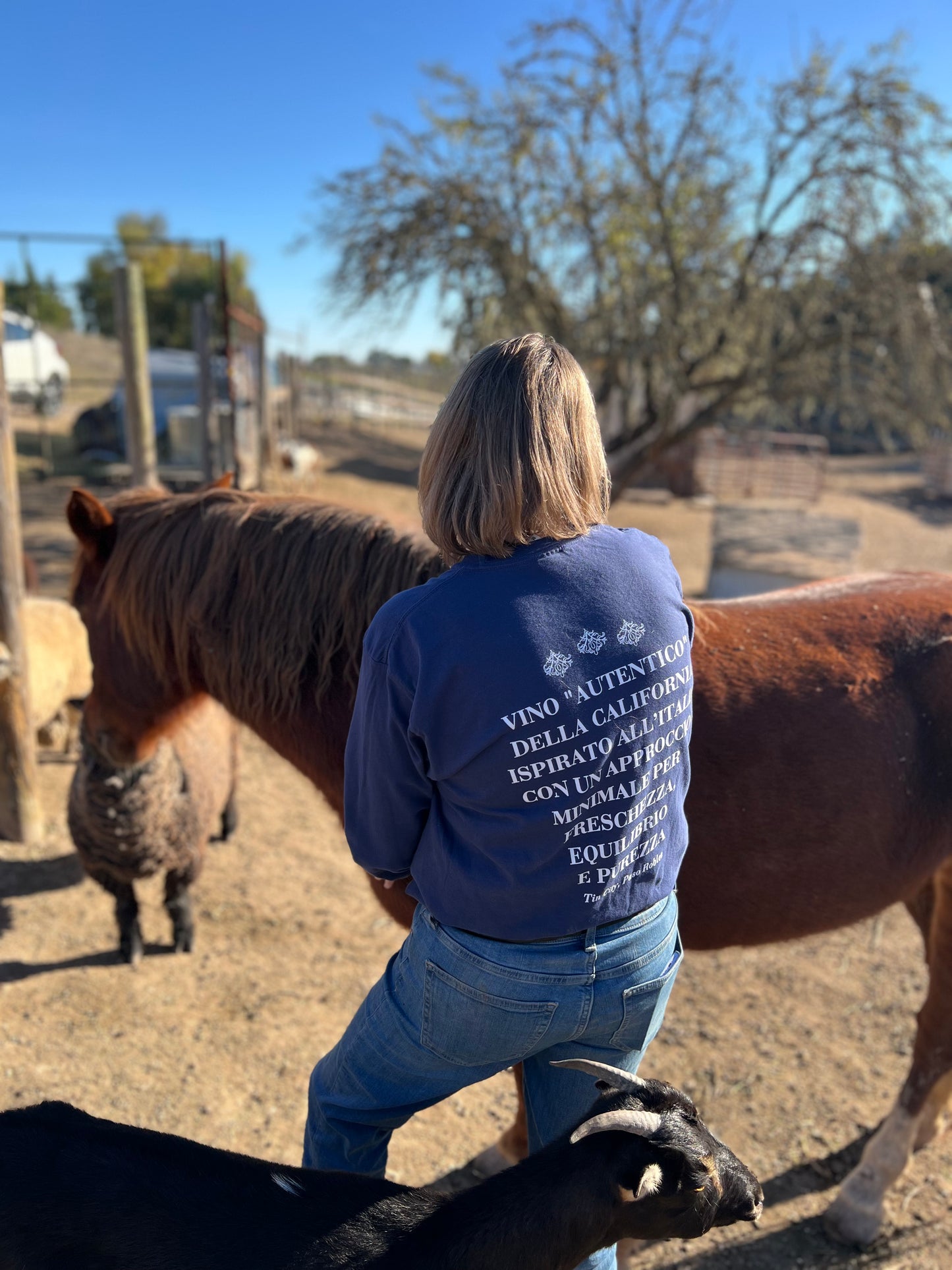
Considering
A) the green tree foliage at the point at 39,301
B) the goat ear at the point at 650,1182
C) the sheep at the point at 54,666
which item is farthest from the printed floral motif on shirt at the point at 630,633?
the green tree foliage at the point at 39,301

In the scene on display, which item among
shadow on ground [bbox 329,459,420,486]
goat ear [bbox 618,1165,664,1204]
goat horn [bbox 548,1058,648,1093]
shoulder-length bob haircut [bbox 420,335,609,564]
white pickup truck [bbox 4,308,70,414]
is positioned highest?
white pickup truck [bbox 4,308,70,414]

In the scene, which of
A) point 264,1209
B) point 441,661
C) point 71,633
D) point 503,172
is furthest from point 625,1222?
point 503,172

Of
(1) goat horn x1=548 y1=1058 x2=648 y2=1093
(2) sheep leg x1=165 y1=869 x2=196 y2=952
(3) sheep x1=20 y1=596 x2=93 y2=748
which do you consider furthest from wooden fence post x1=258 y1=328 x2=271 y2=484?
(1) goat horn x1=548 y1=1058 x2=648 y2=1093

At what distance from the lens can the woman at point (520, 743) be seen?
1217 millimetres

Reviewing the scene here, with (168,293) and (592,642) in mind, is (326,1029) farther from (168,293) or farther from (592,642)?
(168,293)

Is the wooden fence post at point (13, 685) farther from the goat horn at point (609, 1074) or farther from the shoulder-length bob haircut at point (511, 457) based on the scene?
the goat horn at point (609, 1074)

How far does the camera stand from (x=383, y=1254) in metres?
1.31

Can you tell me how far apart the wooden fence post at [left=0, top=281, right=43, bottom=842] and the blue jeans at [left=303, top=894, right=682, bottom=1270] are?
3.17 metres

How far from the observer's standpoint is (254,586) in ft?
7.11

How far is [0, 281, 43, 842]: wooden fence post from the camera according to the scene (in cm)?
390

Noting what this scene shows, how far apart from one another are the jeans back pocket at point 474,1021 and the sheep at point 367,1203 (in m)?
0.09

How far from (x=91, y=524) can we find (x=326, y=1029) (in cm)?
205

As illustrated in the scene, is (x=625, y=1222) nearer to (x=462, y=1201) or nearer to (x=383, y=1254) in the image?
(x=462, y=1201)

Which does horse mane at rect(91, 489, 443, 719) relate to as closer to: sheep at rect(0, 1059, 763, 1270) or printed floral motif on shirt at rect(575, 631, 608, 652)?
printed floral motif on shirt at rect(575, 631, 608, 652)
